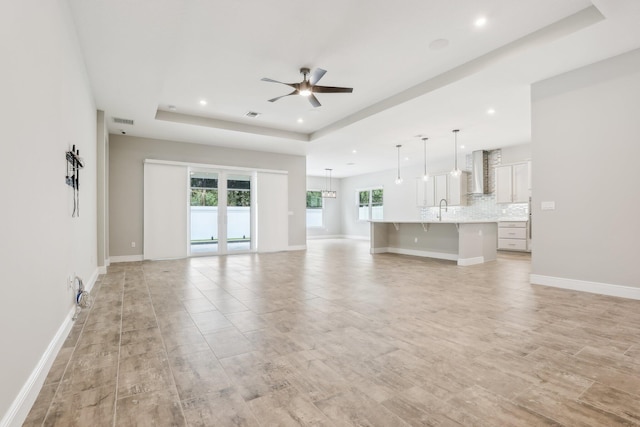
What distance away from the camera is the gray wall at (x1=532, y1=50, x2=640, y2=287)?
3.81 metres

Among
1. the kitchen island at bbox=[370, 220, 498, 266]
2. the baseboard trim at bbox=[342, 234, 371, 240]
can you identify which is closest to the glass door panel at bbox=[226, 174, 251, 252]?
the kitchen island at bbox=[370, 220, 498, 266]

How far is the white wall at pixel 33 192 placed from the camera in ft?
4.87

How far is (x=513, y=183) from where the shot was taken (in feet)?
28.8

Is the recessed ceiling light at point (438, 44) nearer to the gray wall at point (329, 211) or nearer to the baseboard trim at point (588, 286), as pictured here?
the baseboard trim at point (588, 286)

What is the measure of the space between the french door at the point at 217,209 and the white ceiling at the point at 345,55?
1873mm

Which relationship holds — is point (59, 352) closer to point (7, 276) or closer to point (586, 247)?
point (7, 276)

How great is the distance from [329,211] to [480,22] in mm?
11884

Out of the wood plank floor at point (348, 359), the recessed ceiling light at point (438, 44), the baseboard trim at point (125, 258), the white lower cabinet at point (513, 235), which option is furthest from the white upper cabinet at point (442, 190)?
the baseboard trim at point (125, 258)

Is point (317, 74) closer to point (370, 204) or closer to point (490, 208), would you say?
point (490, 208)

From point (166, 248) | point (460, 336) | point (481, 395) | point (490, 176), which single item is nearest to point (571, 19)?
point (460, 336)

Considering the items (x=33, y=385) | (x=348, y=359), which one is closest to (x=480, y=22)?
(x=348, y=359)

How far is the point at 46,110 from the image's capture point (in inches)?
86.2

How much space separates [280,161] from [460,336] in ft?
25.0

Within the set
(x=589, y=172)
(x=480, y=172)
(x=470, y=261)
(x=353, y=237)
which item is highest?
(x=480, y=172)
